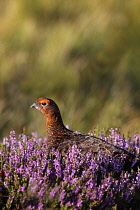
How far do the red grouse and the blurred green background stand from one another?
91.0 inches

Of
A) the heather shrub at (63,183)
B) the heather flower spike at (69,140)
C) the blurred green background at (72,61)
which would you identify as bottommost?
the heather shrub at (63,183)

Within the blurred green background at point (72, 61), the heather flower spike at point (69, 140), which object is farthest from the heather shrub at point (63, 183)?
the blurred green background at point (72, 61)

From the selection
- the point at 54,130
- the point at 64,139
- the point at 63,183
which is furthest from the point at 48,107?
the point at 63,183

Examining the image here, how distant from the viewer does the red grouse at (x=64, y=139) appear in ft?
12.3

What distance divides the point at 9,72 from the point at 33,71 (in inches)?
17.0

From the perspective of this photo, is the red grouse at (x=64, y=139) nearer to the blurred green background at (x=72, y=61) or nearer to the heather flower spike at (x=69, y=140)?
the heather flower spike at (x=69, y=140)

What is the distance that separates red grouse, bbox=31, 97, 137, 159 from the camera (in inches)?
147

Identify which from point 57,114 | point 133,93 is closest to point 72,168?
point 57,114

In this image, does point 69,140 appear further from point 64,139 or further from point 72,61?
point 72,61

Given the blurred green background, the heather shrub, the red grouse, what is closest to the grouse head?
the red grouse

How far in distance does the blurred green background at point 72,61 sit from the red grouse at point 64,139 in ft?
7.58

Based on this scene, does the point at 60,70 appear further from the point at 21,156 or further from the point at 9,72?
the point at 21,156

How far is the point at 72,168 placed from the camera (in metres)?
3.26

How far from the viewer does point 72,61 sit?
8.12m
